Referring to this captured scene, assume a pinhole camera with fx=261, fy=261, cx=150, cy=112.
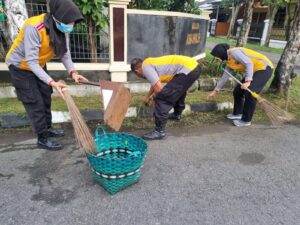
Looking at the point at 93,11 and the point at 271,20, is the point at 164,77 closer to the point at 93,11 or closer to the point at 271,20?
the point at 93,11

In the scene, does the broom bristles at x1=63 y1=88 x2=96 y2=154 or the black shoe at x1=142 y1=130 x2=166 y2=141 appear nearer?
the broom bristles at x1=63 y1=88 x2=96 y2=154

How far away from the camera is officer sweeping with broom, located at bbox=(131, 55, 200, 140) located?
351cm

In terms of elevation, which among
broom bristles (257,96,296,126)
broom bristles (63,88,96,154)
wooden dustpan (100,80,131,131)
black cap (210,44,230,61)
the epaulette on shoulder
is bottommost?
broom bristles (257,96,296,126)

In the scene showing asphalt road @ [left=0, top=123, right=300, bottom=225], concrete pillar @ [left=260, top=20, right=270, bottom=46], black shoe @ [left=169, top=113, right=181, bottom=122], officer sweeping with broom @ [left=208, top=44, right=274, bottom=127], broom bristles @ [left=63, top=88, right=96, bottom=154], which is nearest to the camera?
asphalt road @ [left=0, top=123, right=300, bottom=225]

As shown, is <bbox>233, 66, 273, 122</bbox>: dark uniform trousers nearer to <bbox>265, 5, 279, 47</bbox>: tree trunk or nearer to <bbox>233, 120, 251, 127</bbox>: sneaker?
<bbox>233, 120, 251, 127</bbox>: sneaker

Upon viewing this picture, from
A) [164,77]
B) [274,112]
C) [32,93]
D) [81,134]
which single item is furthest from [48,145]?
[274,112]

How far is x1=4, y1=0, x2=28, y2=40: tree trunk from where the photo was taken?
180 inches

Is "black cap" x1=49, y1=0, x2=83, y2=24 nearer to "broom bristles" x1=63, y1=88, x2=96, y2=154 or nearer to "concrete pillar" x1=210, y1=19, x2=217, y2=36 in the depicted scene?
"broom bristles" x1=63, y1=88, x2=96, y2=154

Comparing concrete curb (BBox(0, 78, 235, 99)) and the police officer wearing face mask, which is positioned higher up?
the police officer wearing face mask

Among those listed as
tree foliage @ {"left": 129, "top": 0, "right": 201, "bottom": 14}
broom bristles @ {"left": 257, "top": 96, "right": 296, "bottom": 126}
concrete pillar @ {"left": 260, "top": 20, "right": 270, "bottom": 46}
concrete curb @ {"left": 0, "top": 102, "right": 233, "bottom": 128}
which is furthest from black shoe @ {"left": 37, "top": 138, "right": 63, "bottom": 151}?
concrete pillar @ {"left": 260, "top": 20, "right": 270, "bottom": 46}

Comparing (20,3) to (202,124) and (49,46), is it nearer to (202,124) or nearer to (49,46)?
(49,46)

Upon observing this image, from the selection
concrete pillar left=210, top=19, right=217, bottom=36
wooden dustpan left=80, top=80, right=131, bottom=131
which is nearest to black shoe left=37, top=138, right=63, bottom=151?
wooden dustpan left=80, top=80, right=131, bottom=131

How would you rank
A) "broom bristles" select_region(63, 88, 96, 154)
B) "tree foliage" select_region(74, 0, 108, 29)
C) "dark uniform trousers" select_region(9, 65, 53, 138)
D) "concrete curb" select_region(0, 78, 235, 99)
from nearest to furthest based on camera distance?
"broom bristles" select_region(63, 88, 96, 154) < "dark uniform trousers" select_region(9, 65, 53, 138) < "concrete curb" select_region(0, 78, 235, 99) < "tree foliage" select_region(74, 0, 108, 29)

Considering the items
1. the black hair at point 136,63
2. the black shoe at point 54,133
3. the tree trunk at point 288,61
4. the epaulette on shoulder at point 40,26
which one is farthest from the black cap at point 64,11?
the tree trunk at point 288,61
